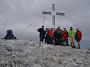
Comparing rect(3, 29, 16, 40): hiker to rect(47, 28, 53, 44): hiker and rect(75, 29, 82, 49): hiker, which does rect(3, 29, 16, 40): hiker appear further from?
rect(75, 29, 82, 49): hiker

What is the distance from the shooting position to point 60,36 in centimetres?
2344

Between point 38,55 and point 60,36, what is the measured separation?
3.51 metres

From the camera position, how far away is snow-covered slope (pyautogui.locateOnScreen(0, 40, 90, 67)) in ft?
65.0

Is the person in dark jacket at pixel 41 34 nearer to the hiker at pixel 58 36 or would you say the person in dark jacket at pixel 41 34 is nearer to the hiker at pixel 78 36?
the hiker at pixel 58 36

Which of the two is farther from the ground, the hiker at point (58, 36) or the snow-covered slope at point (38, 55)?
the hiker at point (58, 36)

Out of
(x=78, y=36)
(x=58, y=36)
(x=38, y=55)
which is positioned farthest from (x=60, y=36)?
(x=38, y=55)

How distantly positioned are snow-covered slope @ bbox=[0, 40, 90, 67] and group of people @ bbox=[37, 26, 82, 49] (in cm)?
117

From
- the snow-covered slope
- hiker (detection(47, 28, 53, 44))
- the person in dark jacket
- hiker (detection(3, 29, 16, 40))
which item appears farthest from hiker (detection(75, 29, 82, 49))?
hiker (detection(3, 29, 16, 40))

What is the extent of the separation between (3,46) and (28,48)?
6.70 ft

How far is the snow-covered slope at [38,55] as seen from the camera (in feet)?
65.0

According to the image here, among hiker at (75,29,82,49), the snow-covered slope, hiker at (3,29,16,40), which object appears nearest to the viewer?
the snow-covered slope

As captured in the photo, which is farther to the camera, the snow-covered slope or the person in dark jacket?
the person in dark jacket

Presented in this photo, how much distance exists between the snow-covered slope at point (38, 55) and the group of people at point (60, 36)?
1168 millimetres

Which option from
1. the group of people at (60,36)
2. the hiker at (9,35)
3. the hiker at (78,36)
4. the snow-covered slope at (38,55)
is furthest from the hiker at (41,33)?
the hiker at (78,36)
